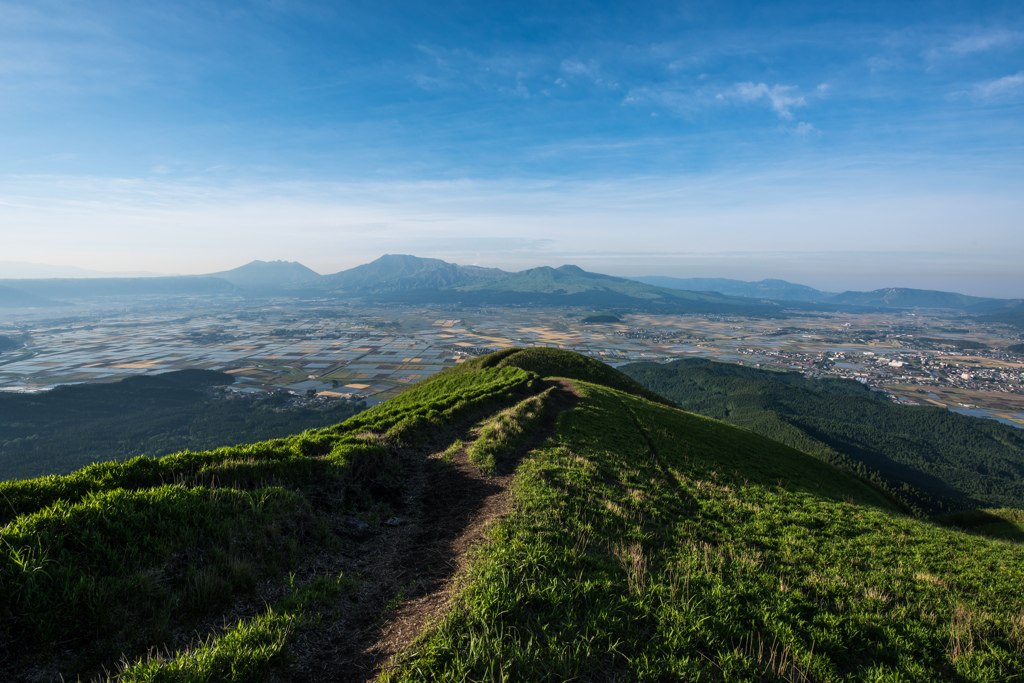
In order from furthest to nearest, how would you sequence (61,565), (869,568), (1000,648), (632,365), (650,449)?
(632,365) → (650,449) → (869,568) → (1000,648) → (61,565)

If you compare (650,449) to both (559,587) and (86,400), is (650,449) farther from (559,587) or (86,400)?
(86,400)

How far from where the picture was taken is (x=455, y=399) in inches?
1015

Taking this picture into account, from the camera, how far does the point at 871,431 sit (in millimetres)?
107375

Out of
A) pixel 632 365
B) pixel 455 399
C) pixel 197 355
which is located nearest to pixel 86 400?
pixel 197 355

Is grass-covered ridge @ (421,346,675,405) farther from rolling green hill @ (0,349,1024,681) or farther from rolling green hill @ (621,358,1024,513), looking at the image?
rolling green hill @ (621,358,1024,513)

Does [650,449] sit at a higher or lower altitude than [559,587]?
lower

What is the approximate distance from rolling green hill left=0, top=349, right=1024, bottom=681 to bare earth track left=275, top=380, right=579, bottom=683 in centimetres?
5

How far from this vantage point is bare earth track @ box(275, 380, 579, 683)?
223 inches

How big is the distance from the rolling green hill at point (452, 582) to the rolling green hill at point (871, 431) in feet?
215

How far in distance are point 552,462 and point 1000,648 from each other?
1202 centimetres

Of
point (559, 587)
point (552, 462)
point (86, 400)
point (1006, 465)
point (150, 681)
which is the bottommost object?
point (1006, 465)

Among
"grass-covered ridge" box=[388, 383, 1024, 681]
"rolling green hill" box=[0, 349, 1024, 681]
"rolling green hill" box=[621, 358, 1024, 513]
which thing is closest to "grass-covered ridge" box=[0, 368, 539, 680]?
"rolling green hill" box=[0, 349, 1024, 681]

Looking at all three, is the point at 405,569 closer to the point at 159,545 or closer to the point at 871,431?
the point at 159,545

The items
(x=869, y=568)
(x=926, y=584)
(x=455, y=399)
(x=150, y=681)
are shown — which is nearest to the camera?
(x=150, y=681)
